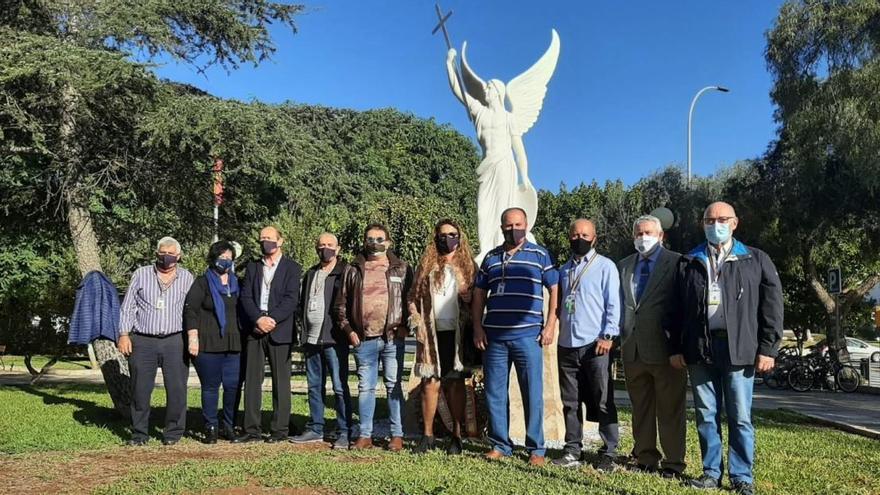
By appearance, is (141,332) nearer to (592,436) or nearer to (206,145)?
(206,145)

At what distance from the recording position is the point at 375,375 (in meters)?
6.42

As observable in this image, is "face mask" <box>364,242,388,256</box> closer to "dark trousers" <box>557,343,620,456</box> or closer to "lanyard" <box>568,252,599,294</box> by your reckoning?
"lanyard" <box>568,252,599,294</box>

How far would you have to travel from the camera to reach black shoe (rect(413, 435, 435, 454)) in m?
6.12

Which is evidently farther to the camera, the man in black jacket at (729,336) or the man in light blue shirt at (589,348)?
the man in light blue shirt at (589,348)

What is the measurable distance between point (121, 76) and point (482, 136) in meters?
4.39

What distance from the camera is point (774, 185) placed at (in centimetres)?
2311

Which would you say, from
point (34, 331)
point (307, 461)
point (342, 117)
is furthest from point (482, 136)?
point (342, 117)

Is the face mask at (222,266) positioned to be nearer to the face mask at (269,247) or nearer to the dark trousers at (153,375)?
the face mask at (269,247)

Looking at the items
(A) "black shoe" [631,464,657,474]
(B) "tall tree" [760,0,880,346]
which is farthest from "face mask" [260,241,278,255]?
(B) "tall tree" [760,0,880,346]

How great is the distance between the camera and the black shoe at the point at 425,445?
612 centimetres

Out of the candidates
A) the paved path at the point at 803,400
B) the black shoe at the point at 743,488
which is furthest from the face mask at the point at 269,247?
the paved path at the point at 803,400

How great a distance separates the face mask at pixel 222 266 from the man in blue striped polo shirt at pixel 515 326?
2657 mm

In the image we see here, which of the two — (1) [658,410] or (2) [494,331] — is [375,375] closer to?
(2) [494,331]

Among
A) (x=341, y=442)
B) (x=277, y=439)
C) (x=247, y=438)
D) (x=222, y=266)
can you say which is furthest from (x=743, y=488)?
(x=222, y=266)
